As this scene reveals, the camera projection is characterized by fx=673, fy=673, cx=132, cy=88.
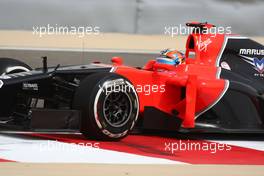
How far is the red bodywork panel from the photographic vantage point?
693 centimetres

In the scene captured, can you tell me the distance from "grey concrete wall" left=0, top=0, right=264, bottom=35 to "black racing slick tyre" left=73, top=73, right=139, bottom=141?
14.6 feet

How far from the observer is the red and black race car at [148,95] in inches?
257

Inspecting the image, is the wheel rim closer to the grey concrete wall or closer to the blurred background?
the blurred background

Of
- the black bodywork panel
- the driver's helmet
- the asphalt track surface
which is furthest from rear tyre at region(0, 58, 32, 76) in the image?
the driver's helmet

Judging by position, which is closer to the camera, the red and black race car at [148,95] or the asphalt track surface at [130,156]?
the asphalt track surface at [130,156]

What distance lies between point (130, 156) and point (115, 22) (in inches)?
211

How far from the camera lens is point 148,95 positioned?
23.7 feet

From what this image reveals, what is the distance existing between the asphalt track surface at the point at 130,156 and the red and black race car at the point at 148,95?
174 millimetres

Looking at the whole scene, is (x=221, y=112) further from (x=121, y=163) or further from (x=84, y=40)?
(x=84, y=40)

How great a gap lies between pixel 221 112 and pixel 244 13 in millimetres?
4746

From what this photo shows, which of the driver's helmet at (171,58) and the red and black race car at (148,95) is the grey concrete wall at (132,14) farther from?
the driver's helmet at (171,58)

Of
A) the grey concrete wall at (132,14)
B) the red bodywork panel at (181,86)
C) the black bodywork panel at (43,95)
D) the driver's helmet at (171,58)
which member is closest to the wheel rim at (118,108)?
the black bodywork panel at (43,95)

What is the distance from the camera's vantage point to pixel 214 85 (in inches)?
281

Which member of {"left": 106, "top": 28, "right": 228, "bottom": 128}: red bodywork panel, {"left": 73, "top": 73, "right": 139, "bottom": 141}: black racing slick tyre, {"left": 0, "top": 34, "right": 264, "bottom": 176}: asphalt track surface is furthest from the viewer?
{"left": 106, "top": 28, "right": 228, "bottom": 128}: red bodywork panel
